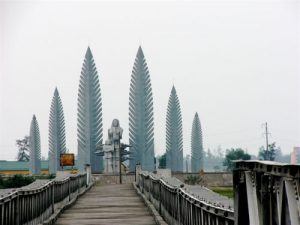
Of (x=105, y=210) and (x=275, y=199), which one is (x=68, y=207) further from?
(x=275, y=199)

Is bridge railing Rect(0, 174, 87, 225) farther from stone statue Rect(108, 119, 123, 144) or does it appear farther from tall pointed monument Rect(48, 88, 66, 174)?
tall pointed monument Rect(48, 88, 66, 174)

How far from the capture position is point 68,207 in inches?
878

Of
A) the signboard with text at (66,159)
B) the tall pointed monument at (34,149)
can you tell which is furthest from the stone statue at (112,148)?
the tall pointed monument at (34,149)

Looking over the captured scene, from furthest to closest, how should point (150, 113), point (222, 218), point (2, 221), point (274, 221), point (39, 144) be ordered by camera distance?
point (39, 144)
point (150, 113)
point (2, 221)
point (222, 218)
point (274, 221)

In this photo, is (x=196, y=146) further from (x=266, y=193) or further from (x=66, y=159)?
(x=266, y=193)

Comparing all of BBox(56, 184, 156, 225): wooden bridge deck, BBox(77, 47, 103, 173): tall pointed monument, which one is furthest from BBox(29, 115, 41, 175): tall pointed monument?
BBox(56, 184, 156, 225): wooden bridge deck

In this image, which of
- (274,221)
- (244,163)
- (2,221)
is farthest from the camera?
(2,221)

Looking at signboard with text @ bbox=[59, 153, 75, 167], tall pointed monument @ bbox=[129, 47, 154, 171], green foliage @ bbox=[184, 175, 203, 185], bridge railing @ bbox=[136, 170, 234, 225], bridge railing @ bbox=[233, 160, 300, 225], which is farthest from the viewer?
tall pointed monument @ bbox=[129, 47, 154, 171]

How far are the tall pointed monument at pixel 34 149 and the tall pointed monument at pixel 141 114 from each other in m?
20.7

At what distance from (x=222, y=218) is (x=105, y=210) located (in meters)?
14.4

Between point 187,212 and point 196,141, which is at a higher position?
point 196,141

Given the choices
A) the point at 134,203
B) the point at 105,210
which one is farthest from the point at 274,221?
the point at 134,203

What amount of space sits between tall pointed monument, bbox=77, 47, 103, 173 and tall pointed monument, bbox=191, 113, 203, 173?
70.0ft

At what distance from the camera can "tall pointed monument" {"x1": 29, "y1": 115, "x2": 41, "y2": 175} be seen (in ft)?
422
